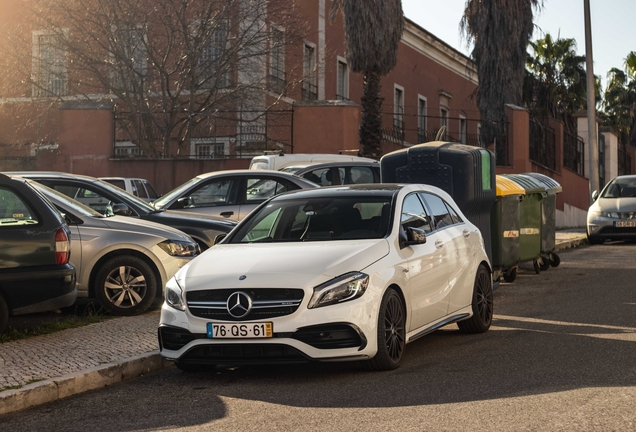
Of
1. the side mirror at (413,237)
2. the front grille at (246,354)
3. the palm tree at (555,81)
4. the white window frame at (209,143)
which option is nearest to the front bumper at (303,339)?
the front grille at (246,354)

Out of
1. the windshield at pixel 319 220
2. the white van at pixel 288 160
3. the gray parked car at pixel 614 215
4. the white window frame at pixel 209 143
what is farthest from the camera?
the white window frame at pixel 209 143

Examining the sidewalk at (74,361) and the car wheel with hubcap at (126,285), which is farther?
the car wheel with hubcap at (126,285)

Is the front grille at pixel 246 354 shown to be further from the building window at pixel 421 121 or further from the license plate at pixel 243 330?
the building window at pixel 421 121

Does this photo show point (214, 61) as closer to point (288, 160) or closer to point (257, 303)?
point (288, 160)

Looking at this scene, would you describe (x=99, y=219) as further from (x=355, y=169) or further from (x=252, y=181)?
(x=355, y=169)

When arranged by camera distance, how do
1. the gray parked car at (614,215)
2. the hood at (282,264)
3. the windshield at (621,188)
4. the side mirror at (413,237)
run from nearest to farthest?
the hood at (282,264)
the side mirror at (413,237)
the gray parked car at (614,215)
the windshield at (621,188)

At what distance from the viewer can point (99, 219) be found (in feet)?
38.4

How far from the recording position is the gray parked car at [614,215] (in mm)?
22781

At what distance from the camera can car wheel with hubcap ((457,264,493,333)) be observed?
998 cm

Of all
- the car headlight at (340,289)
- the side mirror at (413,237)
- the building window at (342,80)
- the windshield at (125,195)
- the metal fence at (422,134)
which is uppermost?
the building window at (342,80)

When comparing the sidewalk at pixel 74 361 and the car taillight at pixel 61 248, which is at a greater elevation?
the car taillight at pixel 61 248

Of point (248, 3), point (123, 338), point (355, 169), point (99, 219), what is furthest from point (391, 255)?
point (248, 3)

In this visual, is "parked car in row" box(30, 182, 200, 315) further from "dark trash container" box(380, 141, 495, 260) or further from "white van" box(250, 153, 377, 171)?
"white van" box(250, 153, 377, 171)

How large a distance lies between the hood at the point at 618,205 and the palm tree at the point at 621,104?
114ft
